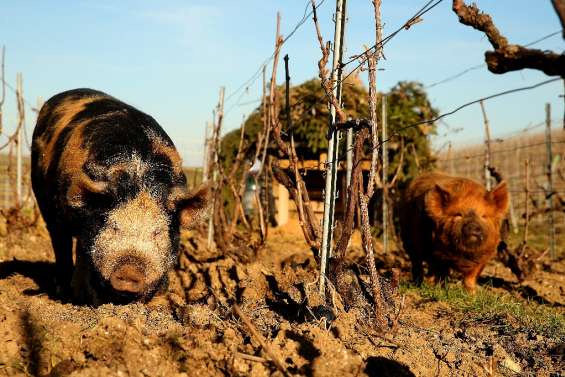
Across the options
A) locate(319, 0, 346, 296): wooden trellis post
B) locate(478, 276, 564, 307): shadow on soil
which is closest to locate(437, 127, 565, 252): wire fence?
locate(478, 276, 564, 307): shadow on soil

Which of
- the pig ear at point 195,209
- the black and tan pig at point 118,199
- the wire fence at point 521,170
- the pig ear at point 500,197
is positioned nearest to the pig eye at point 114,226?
the black and tan pig at point 118,199

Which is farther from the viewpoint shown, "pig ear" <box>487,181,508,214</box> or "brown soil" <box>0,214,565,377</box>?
"pig ear" <box>487,181,508,214</box>

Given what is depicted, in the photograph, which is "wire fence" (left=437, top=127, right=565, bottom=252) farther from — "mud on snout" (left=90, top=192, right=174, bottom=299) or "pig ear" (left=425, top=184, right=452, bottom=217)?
"mud on snout" (left=90, top=192, right=174, bottom=299)

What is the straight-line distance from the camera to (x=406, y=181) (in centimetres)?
1452

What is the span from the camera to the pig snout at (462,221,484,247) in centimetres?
712

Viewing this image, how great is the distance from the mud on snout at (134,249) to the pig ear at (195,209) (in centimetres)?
23

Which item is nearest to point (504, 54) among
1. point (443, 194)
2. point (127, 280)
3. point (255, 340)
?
point (255, 340)

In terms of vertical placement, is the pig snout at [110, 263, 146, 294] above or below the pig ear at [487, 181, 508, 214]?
below

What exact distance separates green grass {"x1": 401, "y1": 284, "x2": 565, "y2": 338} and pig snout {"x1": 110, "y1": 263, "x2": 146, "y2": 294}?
257 centimetres

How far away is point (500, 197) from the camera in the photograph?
7445mm

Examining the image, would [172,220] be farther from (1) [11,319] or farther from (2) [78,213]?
(1) [11,319]

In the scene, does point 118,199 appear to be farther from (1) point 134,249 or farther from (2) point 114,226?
(1) point 134,249

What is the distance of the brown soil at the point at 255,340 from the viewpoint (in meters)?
3.60

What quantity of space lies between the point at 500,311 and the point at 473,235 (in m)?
1.66
